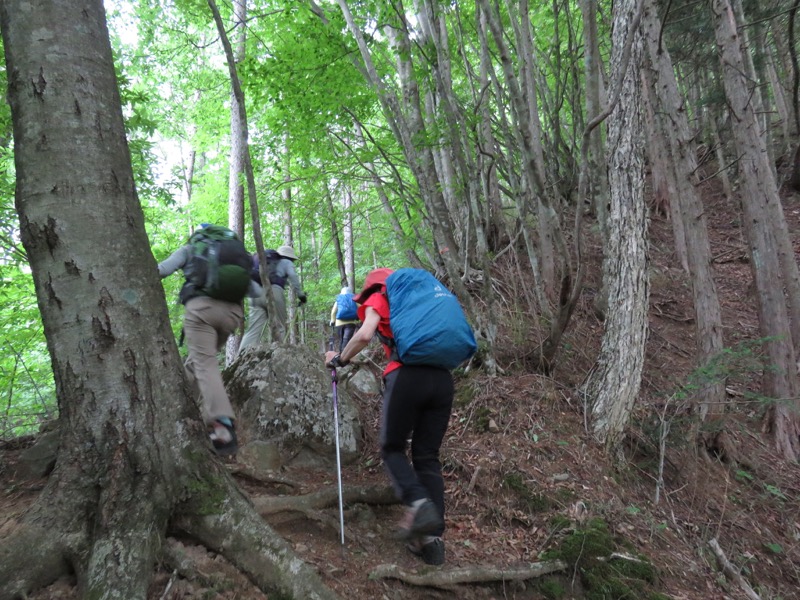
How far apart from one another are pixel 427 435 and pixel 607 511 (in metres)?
1.78

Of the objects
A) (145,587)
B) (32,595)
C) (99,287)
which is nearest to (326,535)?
(145,587)

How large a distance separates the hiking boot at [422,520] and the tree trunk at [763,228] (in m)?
6.34

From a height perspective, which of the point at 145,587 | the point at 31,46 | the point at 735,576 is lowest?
the point at 735,576

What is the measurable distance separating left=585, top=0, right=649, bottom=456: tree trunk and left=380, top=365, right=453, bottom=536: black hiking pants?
2436 millimetres

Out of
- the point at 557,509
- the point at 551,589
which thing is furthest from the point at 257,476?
the point at 557,509

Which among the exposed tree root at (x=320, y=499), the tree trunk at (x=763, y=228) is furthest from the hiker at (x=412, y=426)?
the tree trunk at (x=763, y=228)

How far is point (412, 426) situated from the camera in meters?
3.13

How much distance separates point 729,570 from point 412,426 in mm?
2954

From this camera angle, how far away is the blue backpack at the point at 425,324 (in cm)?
297

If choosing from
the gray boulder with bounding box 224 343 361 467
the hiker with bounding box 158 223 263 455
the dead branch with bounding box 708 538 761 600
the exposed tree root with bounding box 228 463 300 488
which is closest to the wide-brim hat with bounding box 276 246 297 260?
the gray boulder with bounding box 224 343 361 467

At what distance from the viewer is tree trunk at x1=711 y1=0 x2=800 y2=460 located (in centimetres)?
661

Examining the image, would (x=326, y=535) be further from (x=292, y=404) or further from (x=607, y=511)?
(x=607, y=511)

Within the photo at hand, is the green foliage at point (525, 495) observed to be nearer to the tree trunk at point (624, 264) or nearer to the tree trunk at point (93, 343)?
the tree trunk at point (624, 264)

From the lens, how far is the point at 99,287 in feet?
7.20
